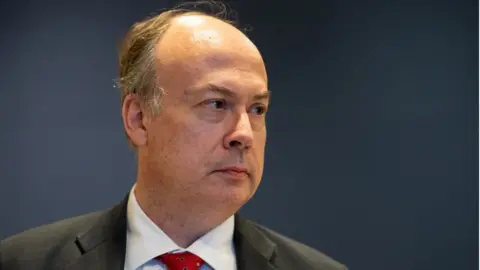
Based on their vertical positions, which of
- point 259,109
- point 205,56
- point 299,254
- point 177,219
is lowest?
point 299,254

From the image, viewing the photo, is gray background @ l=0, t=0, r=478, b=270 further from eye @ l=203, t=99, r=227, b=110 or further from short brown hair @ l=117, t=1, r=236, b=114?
eye @ l=203, t=99, r=227, b=110

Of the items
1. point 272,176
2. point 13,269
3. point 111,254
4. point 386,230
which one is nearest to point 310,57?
point 272,176

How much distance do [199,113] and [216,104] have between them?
0.05 m

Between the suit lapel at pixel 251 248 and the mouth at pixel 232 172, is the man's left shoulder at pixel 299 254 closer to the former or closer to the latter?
the suit lapel at pixel 251 248

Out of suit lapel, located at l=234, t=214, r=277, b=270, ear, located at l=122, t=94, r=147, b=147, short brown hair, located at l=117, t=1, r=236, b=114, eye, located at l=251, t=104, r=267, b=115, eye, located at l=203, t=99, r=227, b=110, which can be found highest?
short brown hair, located at l=117, t=1, r=236, b=114

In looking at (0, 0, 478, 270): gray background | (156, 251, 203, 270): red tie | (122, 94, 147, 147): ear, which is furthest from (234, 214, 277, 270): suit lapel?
(0, 0, 478, 270): gray background

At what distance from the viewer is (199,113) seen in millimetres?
1411

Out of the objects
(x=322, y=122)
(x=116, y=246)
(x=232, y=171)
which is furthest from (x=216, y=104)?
(x=322, y=122)

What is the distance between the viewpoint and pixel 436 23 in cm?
211

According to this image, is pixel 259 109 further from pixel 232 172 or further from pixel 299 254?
pixel 299 254

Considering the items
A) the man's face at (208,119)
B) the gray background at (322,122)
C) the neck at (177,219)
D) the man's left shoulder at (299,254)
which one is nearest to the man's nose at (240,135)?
the man's face at (208,119)

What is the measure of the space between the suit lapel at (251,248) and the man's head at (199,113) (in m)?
0.15

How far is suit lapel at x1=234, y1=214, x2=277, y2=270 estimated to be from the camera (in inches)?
59.2

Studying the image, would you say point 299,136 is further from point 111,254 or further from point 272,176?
point 111,254
